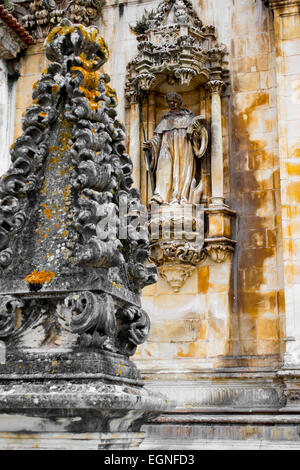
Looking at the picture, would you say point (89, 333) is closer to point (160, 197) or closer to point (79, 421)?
point (79, 421)

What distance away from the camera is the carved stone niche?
33.3 feet

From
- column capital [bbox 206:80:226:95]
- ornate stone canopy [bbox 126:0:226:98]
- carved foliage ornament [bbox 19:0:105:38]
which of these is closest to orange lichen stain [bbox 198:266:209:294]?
column capital [bbox 206:80:226:95]

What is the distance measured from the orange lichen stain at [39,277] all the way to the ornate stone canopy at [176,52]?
25.2 ft

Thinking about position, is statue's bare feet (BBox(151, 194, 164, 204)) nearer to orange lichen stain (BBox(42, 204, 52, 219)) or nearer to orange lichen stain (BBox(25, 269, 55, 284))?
orange lichen stain (BBox(42, 204, 52, 219))

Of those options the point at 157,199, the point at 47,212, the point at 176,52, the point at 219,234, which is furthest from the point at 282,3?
the point at 47,212

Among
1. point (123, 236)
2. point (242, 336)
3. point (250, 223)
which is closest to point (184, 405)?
point (242, 336)

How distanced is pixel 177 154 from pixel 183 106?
110cm

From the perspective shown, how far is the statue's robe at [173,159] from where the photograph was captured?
10492 millimetres

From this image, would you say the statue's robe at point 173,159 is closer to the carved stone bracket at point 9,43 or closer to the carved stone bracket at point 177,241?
the carved stone bracket at point 177,241

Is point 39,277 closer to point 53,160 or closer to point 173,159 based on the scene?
point 53,160

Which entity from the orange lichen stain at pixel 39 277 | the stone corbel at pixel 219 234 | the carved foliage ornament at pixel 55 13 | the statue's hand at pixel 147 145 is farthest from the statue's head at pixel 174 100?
the orange lichen stain at pixel 39 277

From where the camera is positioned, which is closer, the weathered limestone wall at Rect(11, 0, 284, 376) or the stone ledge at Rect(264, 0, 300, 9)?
the weathered limestone wall at Rect(11, 0, 284, 376)

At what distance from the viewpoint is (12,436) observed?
10.3ft

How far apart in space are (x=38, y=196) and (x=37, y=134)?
0.39m
